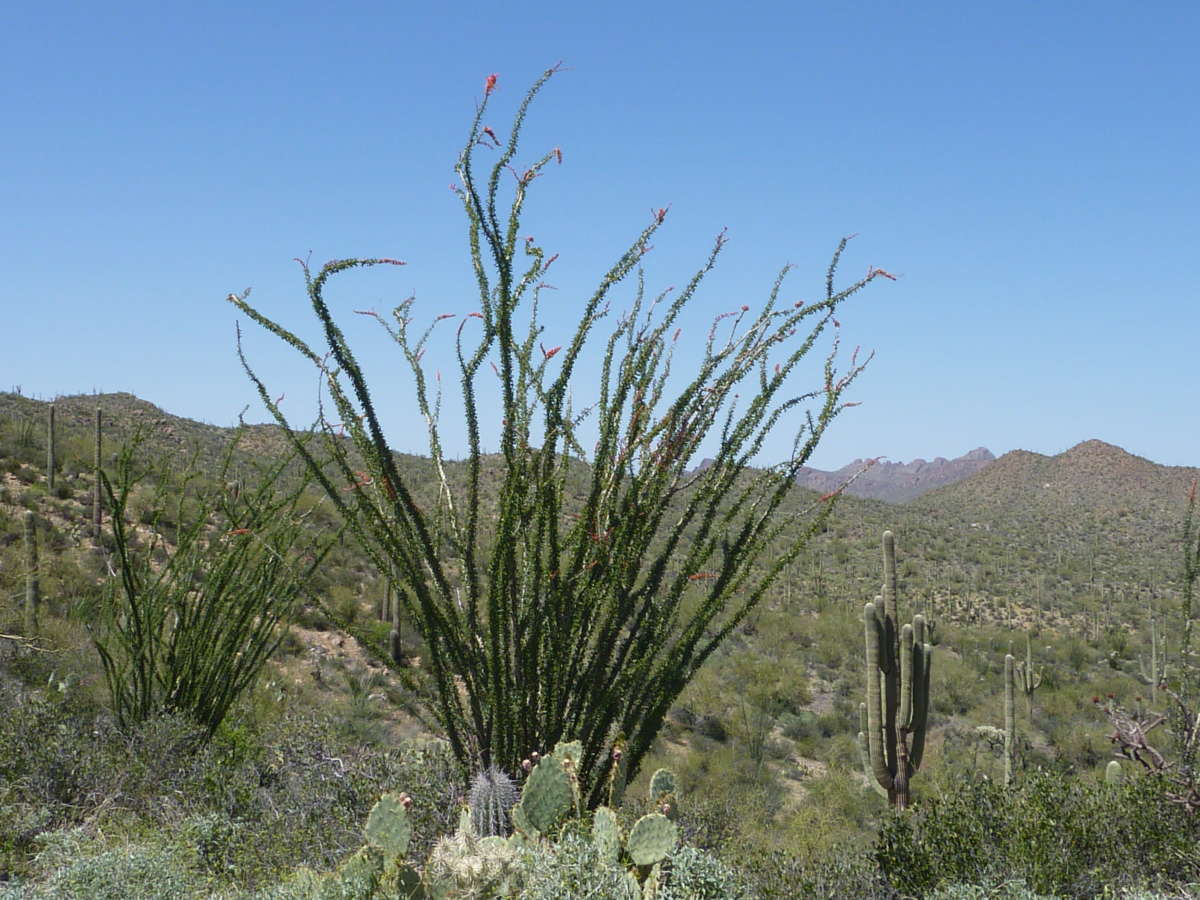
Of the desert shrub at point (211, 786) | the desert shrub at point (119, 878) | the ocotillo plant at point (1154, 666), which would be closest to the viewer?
the desert shrub at point (119, 878)

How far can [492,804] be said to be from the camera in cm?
404

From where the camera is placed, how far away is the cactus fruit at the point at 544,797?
146 inches

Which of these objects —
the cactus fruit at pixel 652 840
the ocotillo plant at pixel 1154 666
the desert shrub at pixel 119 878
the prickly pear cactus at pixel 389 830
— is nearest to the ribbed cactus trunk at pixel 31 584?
the desert shrub at pixel 119 878

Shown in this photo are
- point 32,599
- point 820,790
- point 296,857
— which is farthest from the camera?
point 820,790

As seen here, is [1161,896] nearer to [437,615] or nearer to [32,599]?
[437,615]

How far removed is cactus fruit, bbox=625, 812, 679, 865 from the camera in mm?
3564

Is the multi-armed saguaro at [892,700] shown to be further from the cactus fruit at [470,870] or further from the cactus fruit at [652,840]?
the cactus fruit at [470,870]

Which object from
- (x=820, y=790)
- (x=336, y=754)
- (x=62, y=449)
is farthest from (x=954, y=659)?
(x=62, y=449)

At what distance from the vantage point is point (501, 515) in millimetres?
3896

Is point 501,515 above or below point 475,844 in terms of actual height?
above

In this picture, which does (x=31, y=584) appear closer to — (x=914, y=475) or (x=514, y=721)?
(x=514, y=721)

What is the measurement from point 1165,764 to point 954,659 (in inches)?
545

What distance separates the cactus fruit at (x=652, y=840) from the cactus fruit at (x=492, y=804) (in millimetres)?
664

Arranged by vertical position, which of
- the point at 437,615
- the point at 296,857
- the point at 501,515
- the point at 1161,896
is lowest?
the point at 296,857
